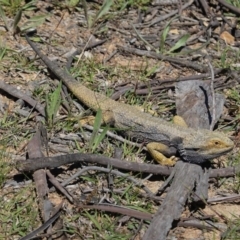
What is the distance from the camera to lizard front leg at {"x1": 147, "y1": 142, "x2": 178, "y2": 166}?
550cm

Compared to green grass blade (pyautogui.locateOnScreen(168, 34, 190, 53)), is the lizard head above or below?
below

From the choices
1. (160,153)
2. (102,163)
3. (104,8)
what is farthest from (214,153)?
(104,8)

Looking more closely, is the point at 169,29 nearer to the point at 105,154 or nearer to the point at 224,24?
the point at 224,24

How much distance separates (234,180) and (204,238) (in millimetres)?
669

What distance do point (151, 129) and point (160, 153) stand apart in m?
0.26

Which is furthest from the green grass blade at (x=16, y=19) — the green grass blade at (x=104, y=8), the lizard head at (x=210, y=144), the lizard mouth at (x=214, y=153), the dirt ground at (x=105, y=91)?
the lizard mouth at (x=214, y=153)

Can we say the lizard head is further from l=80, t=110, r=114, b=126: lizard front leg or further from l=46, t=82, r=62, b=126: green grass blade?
l=46, t=82, r=62, b=126: green grass blade

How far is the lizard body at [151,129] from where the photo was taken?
5449 mm

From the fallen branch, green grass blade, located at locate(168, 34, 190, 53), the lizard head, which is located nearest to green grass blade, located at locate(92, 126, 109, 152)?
the fallen branch

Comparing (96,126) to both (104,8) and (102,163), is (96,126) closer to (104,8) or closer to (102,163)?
(102,163)

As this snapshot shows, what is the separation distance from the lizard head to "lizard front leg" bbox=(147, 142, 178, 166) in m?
0.16

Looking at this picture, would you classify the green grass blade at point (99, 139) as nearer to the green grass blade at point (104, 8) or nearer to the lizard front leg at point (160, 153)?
the lizard front leg at point (160, 153)

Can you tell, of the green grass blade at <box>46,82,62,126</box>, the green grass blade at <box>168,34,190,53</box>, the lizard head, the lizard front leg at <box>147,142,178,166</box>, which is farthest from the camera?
the green grass blade at <box>168,34,190,53</box>

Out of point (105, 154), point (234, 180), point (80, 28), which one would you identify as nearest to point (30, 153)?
point (105, 154)
